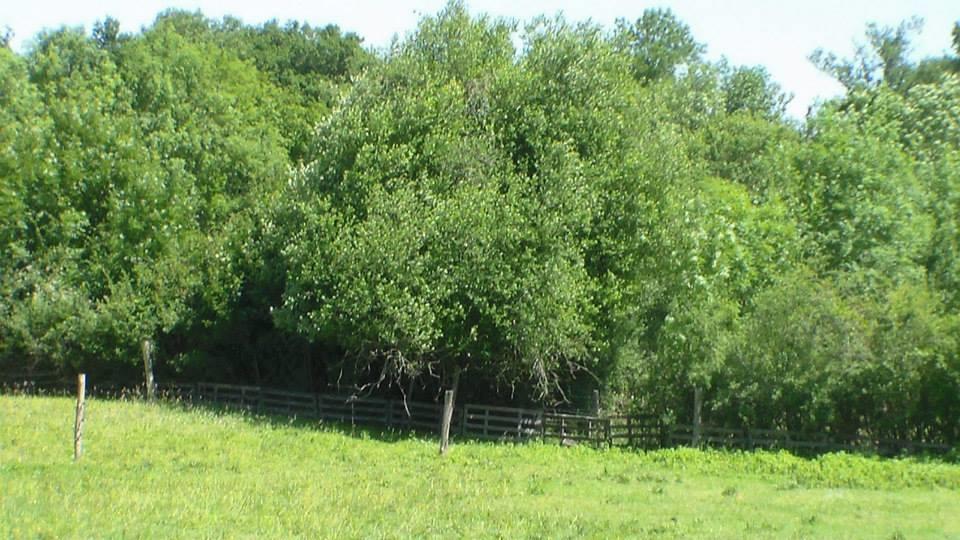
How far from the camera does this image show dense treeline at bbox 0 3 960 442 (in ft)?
88.1

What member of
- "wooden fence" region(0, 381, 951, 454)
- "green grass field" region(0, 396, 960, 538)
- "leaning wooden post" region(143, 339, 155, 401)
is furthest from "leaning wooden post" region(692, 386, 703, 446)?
"leaning wooden post" region(143, 339, 155, 401)

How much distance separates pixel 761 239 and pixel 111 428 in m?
20.2

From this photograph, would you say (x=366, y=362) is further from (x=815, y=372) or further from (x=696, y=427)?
(x=815, y=372)

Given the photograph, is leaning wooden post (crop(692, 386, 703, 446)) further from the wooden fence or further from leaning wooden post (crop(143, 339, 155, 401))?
leaning wooden post (crop(143, 339, 155, 401))

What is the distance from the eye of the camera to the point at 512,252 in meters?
26.8

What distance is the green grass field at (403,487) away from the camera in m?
15.0

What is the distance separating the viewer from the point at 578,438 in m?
29.7

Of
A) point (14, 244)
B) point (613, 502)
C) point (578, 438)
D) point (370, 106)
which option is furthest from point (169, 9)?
point (613, 502)

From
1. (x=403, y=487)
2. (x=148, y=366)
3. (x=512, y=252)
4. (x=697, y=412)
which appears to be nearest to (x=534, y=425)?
(x=697, y=412)

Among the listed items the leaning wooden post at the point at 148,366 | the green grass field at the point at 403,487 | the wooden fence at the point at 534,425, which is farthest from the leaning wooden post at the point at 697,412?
the leaning wooden post at the point at 148,366

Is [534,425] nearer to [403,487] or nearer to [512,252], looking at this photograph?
[512,252]

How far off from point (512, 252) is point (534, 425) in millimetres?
5748

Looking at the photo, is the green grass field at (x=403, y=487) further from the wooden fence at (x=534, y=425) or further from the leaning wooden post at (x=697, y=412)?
the leaning wooden post at (x=697, y=412)

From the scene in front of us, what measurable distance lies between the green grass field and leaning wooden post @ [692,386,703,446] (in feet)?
7.80
